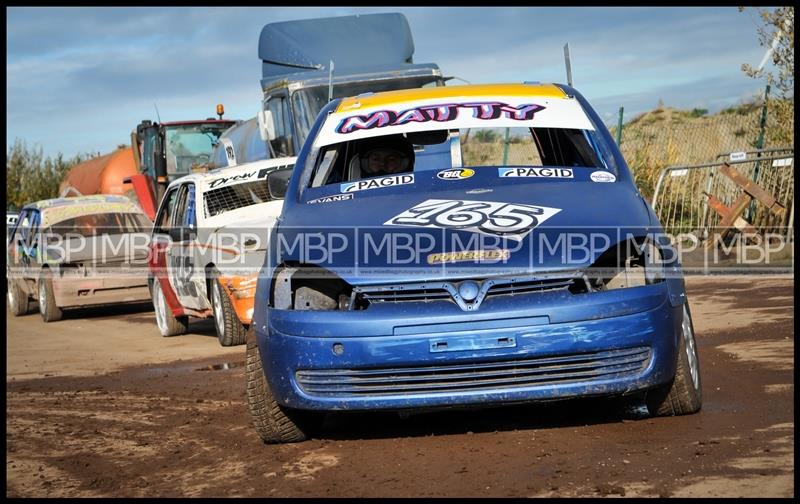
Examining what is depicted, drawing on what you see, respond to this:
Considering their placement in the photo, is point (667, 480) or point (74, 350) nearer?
point (667, 480)

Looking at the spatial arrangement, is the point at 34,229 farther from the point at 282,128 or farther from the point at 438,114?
the point at 438,114

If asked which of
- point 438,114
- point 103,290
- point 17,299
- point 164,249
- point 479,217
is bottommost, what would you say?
point 17,299

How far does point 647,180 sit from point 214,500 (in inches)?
675

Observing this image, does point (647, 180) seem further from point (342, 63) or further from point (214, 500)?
point (214, 500)

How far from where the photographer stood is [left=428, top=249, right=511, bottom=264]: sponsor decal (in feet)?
17.5

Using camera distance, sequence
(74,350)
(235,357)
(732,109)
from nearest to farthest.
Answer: (235,357), (74,350), (732,109)

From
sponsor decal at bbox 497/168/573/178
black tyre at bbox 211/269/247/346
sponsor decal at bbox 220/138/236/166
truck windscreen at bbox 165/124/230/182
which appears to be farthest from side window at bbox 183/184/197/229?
truck windscreen at bbox 165/124/230/182

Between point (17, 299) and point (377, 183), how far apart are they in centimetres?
1241

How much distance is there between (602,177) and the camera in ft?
21.3

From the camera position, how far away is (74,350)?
1213cm

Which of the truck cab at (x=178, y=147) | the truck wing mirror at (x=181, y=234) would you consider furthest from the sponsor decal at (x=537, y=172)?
the truck cab at (x=178, y=147)

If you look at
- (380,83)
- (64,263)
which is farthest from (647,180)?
(64,263)

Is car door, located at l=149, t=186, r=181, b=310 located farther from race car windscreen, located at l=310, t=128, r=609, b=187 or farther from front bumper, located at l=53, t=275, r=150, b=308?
race car windscreen, located at l=310, t=128, r=609, b=187

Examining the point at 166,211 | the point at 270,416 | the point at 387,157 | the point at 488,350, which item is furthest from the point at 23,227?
the point at 488,350
